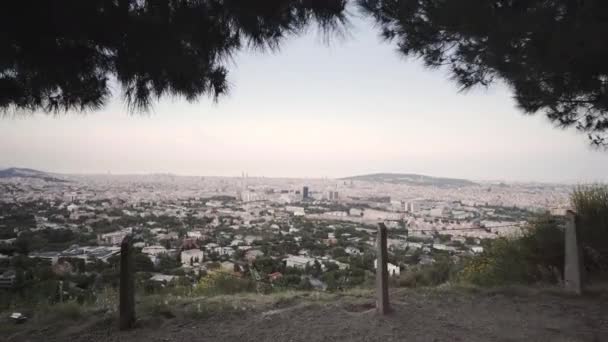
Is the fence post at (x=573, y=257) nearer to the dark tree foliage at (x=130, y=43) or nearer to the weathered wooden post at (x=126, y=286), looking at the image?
the dark tree foliage at (x=130, y=43)

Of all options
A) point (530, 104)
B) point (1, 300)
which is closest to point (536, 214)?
point (530, 104)

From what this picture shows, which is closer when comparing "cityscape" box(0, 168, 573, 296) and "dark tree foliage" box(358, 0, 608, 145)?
"dark tree foliage" box(358, 0, 608, 145)

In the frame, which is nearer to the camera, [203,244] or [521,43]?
[521,43]

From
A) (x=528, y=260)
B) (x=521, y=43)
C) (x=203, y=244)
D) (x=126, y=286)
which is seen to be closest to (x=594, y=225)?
(x=528, y=260)

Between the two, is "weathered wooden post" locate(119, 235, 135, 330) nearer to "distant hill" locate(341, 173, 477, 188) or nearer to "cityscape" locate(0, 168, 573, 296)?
"cityscape" locate(0, 168, 573, 296)

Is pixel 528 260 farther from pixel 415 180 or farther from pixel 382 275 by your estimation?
pixel 415 180

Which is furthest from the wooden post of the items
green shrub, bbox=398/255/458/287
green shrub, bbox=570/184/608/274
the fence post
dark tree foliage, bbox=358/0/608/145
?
green shrub, bbox=570/184/608/274
